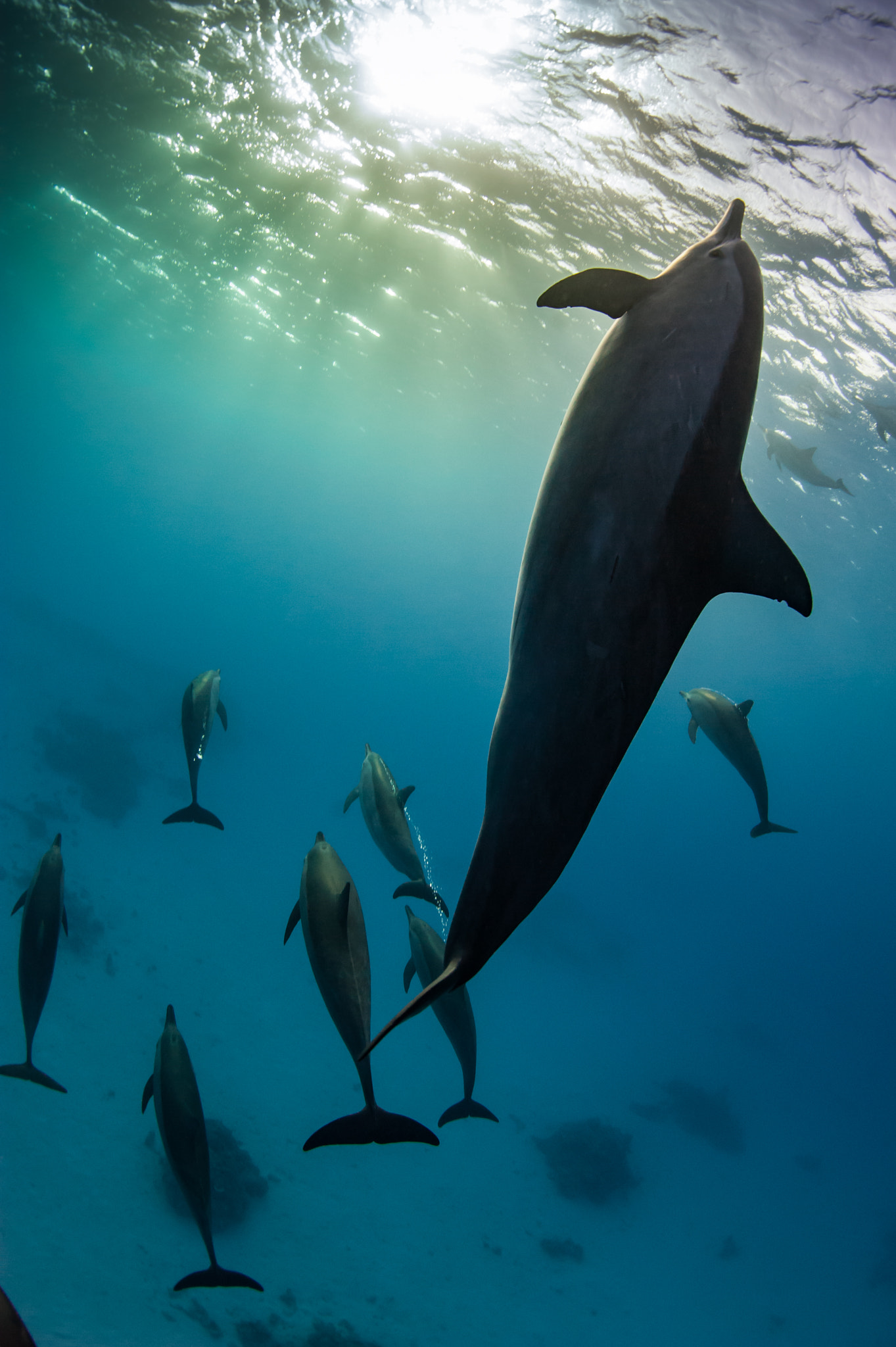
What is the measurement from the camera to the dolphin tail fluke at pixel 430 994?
1296 mm

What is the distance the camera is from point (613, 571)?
1502 mm

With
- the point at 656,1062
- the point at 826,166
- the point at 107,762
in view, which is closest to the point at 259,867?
the point at 107,762

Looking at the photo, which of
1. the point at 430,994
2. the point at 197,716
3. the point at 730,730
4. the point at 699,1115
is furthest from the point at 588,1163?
the point at 430,994

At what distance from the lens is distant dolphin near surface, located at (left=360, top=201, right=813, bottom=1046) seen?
145cm

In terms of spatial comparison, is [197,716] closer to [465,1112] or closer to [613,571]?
[465,1112]

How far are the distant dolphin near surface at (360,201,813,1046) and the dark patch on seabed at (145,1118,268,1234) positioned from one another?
57.1 ft

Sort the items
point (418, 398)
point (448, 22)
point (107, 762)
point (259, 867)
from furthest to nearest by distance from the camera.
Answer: point (418, 398) → point (259, 867) → point (107, 762) → point (448, 22)

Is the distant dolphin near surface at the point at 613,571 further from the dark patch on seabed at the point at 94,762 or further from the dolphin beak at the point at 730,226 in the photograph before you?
the dark patch on seabed at the point at 94,762

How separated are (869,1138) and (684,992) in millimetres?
11927

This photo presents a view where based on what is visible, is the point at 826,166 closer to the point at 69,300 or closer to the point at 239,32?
the point at 239,32

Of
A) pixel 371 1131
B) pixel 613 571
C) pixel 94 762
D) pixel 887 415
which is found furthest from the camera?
pixel 94 762

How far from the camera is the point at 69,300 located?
32.3 m

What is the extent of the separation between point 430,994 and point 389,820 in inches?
197

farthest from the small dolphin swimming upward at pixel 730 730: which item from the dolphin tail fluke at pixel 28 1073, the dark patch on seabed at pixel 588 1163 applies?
the dark patch on seabed at pixel 588 1163
